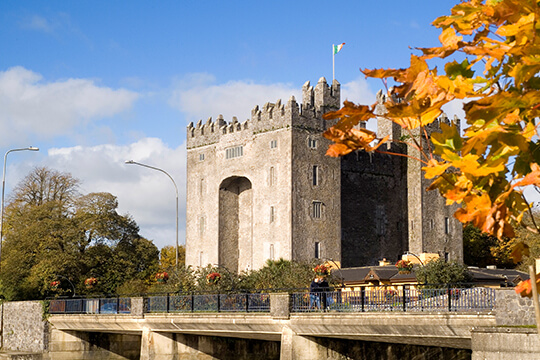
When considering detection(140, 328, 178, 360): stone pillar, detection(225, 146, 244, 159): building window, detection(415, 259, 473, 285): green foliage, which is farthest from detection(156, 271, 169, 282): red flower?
detection(225, 146, 244, 159): building window

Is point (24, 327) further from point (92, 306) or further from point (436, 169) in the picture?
point (436, 169)

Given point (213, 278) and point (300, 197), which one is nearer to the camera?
point (213, 278)

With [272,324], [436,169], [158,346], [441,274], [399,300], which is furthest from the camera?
[441,274]

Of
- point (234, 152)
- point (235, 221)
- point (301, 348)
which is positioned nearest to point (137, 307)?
point (301, 348)

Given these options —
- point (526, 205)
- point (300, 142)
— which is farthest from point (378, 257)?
point (526, 205)

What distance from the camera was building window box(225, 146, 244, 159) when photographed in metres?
67.1

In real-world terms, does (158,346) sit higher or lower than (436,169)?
lower

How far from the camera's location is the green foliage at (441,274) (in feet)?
146

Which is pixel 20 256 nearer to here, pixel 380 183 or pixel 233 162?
pixel 233 162

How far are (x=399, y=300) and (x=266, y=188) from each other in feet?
128

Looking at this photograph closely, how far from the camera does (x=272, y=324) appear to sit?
29812mm

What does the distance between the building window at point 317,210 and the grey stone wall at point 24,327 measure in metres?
22.3

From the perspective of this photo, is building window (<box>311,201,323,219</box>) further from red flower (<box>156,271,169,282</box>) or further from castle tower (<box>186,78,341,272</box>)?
red flower (<box>156,271,169,282</box>)

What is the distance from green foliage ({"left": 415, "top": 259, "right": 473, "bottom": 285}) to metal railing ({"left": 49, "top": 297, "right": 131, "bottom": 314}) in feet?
52.4
